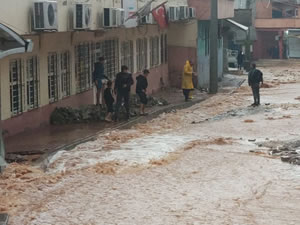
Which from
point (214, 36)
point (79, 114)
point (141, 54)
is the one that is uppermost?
point (214, 36)

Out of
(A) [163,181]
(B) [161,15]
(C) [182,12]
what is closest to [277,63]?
(C) [182,12]

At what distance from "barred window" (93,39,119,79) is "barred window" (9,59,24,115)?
19.2ft

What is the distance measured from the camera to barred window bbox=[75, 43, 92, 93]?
20359mm

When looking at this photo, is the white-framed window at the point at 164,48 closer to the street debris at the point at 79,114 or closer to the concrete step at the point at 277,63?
the street debris at the point at 79,114

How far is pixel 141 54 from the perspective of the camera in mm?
27953

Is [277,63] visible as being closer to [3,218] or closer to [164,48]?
[164,48]

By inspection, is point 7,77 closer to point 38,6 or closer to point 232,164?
point 38,6

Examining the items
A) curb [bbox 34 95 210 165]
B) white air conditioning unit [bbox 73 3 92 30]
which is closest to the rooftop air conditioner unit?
curb [bbox 34 95 210 165]

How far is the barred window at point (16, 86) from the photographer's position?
1591 cm

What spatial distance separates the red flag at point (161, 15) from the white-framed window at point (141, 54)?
4.34 feet

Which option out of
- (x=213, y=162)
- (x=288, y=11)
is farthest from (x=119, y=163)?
(x=288, y=11)

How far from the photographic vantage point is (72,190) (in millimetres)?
11344

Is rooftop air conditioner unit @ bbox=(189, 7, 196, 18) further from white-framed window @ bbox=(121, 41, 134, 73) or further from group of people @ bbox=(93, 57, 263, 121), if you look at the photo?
group of people @ bbox=(93, 57, 263, 121)

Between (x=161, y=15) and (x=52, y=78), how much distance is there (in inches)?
344
